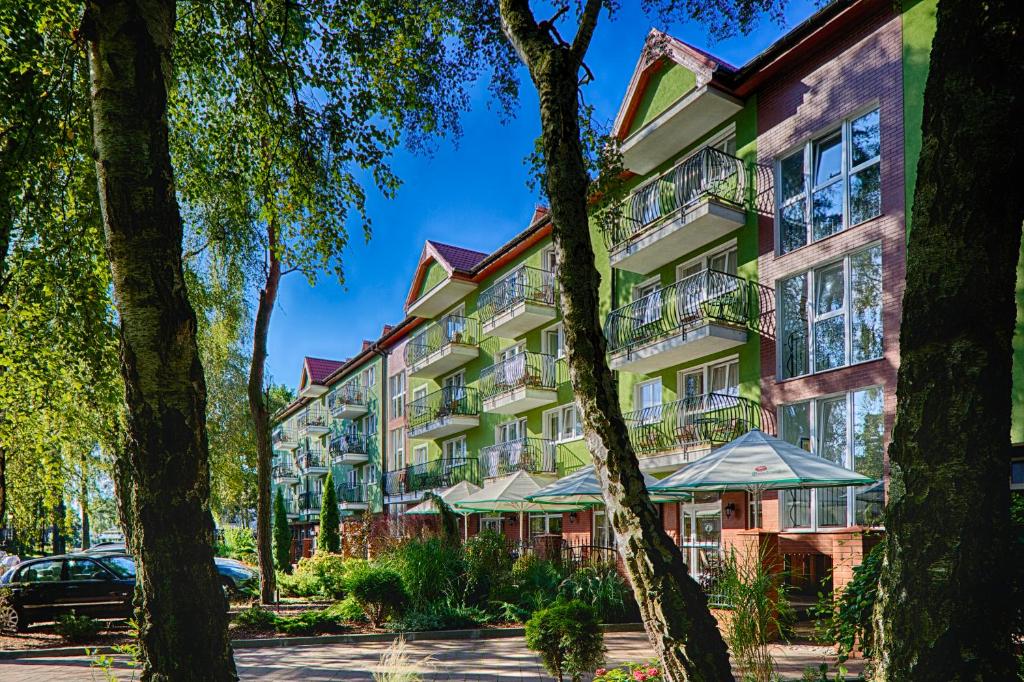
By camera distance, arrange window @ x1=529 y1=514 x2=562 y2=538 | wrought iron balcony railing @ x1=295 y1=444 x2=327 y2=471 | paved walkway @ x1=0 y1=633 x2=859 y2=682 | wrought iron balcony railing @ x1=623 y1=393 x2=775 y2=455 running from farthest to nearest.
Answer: wrought iron balcony railing @ x1=295 y1=444 x2=327 y2=471
window @ x1=529 y1=514 x2=562 y2=538
wrought iron balcony railing @ x1=623 y1=393 x2=775 y2=455
paved walkway @ x1=0 y1=633 x2=859 y2=682

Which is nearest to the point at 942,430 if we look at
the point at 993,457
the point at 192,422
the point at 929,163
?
the point at 993,457

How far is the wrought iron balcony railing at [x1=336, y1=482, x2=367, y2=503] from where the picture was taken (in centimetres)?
4067

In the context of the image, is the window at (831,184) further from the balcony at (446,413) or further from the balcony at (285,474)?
the balcony at (285,474)

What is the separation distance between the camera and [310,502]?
1885 inches

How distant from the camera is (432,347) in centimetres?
3142

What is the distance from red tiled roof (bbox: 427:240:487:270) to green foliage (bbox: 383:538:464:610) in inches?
673

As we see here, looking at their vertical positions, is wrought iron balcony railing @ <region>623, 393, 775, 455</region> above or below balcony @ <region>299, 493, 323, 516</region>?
above

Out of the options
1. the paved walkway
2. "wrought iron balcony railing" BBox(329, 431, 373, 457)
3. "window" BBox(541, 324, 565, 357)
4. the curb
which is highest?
"window" BBox(541, 324, 565, 357)

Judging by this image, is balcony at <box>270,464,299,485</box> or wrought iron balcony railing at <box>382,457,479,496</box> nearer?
wrought iron balcony railing at <box>382,457,479,496</box>

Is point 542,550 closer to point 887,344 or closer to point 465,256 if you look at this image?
point 887,344


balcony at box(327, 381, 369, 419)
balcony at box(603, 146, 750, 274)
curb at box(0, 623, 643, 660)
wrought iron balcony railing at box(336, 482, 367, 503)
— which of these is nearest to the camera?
curb at box(0, 623, 643, 660)

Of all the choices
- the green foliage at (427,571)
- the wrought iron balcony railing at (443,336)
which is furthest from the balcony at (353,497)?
the green foliage at (427,571)

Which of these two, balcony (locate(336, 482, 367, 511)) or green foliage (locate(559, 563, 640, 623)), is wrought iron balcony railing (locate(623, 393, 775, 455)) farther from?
balcony (locate(336, 482, 367, 511))

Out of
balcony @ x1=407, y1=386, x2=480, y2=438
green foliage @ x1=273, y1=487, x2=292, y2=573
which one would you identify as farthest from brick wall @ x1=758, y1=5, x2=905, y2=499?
green foliage @ x1=273, y1=487, x2=292, y2=573
